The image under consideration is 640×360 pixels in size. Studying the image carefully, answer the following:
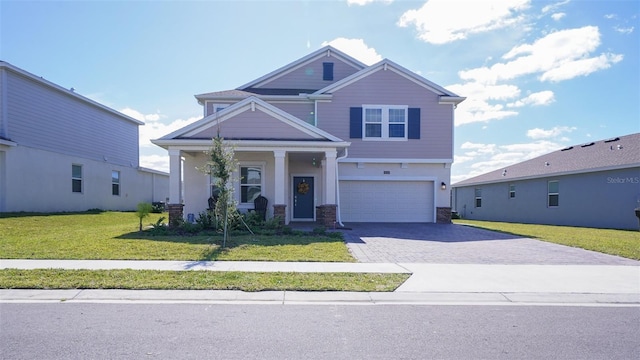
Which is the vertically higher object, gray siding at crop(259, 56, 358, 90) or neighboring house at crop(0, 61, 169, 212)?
gray siding at crop(259, 56, 358, 90)

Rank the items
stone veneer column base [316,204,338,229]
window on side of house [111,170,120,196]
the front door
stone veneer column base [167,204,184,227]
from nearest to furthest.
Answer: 1. stone veneer column base [167,204,184,227]
2. stone veneer column base [316,204,338,229]
3. the front door
4. window on side of house [111,170,120,196]

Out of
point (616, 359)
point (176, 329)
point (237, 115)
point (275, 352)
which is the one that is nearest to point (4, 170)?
point (237, 115)

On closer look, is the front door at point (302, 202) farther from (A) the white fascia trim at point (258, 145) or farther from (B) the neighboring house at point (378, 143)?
(A) the white fascia trim at point (258, 145)

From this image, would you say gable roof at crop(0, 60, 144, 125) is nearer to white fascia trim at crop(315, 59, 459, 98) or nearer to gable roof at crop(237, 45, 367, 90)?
gable roof at crop(237, 45, 367, 90)

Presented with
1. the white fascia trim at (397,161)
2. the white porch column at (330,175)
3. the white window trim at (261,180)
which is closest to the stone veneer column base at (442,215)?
the white fascia trim at (397,161)

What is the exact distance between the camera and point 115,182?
24.6 metres

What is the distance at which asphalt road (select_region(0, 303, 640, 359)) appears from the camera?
384 cm

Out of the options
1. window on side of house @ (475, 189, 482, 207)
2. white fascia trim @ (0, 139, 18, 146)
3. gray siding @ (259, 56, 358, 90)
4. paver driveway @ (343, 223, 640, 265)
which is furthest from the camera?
window on side of house @ (475, 189, 482, 207)

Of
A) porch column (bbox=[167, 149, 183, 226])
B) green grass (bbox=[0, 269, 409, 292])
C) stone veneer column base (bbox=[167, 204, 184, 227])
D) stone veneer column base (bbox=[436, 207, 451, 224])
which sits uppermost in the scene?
porch column (bbox=[167, 149, 183, 226])

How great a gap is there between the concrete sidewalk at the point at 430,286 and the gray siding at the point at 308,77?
1377cm

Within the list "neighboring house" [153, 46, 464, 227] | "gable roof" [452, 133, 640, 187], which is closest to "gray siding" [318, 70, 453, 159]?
"neighboring house" [153, 46, 464, 227]

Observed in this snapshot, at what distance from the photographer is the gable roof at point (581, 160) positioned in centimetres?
1827

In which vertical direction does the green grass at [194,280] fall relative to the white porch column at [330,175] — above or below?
below

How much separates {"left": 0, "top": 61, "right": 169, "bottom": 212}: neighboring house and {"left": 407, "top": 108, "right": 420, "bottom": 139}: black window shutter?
18401 mm
